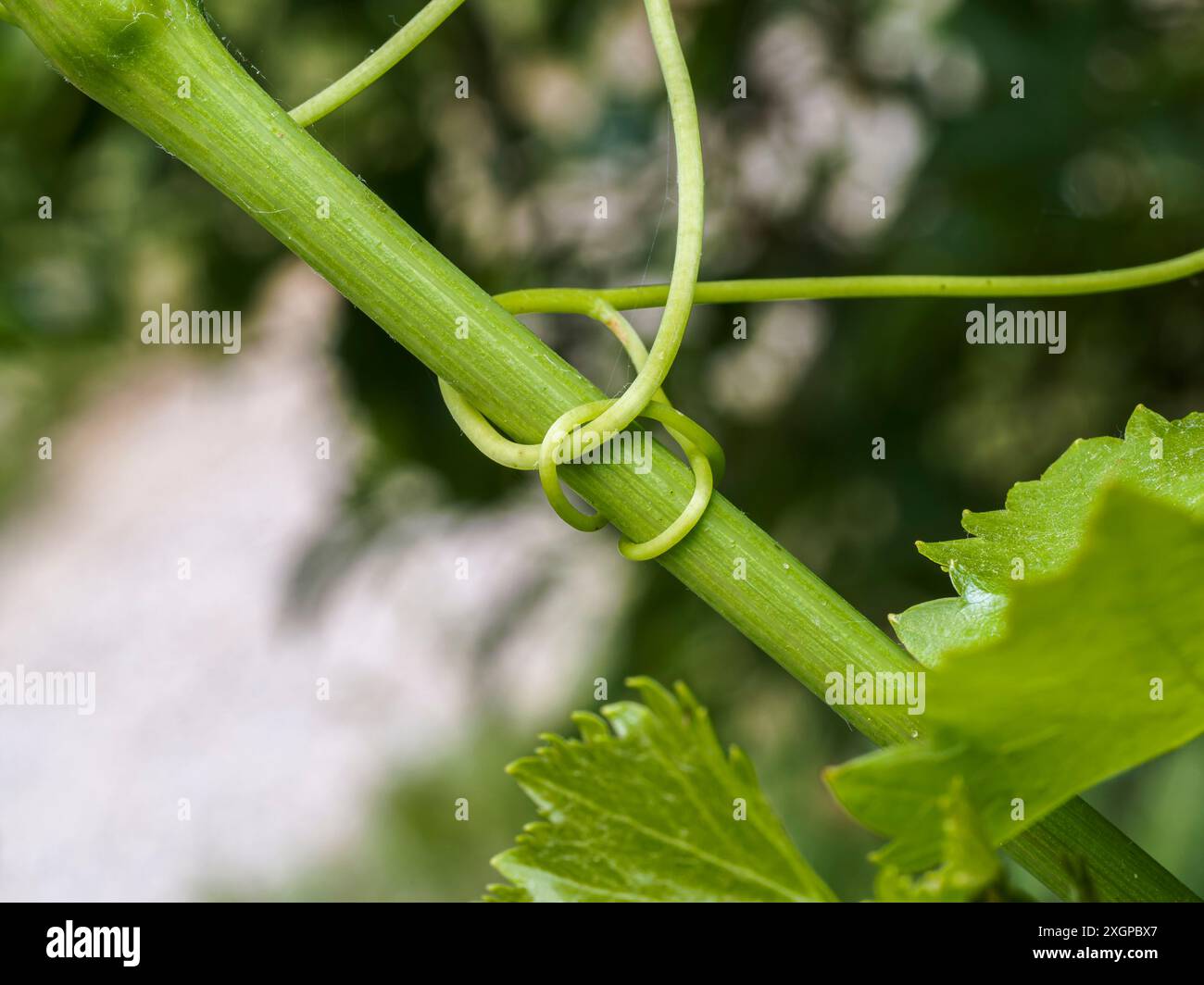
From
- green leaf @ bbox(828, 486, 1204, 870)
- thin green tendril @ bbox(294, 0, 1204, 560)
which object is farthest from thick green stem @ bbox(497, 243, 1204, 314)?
green leaf @ bbox(828, 486, 1204, 870)

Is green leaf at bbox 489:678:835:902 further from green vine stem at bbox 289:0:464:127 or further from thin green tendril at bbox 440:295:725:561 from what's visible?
green vine stem at bbox 289:0:464:127

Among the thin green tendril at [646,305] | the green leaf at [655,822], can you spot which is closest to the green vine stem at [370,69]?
the thin green tendril at [646,305]

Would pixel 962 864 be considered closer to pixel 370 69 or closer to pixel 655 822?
pixel 655 822

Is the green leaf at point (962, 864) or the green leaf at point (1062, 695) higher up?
the green leaf at point (1062, 695)

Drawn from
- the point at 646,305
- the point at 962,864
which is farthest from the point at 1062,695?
the point at 646,305

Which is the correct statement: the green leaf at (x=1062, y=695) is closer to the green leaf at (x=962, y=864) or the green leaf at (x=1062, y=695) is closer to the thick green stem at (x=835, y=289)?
the green leaf at (x=962, y=864)
